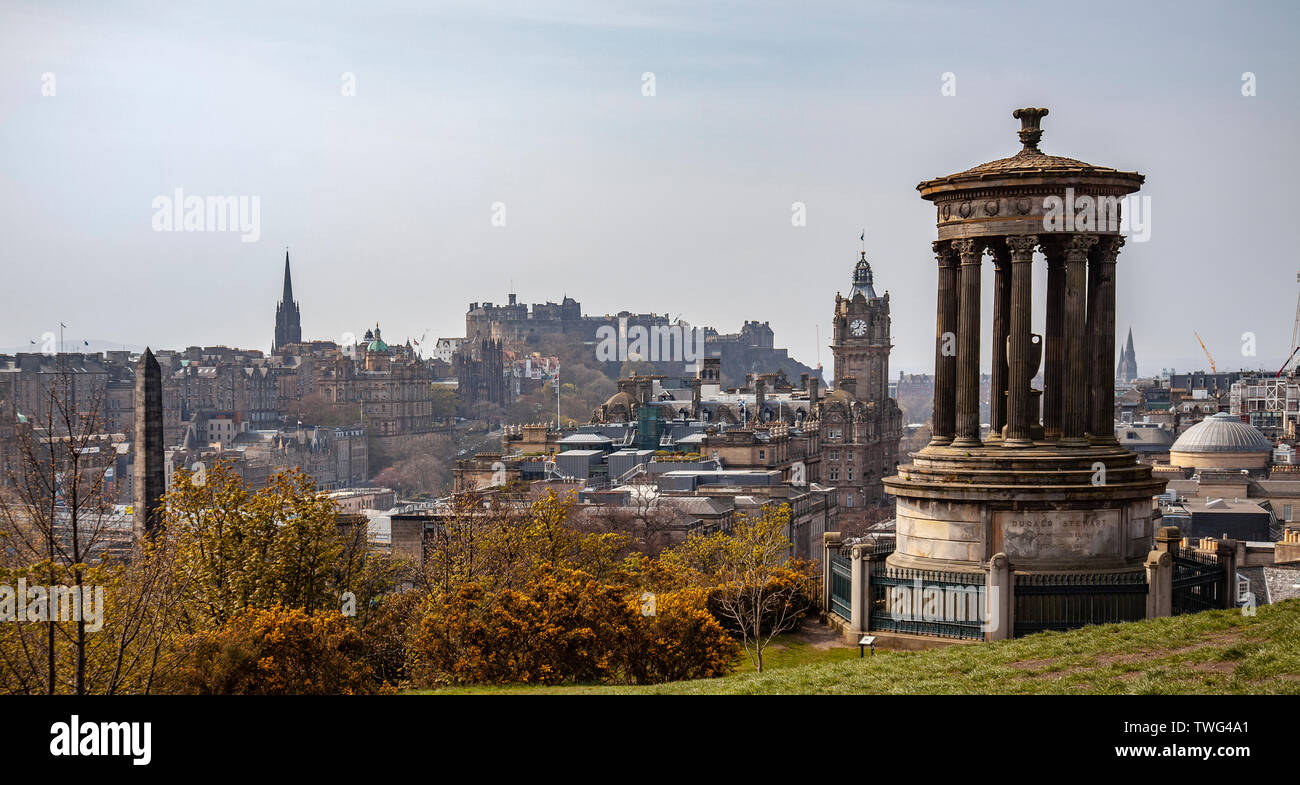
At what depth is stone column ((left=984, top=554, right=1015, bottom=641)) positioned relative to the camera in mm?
24688

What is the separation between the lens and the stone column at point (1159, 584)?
24891 millimetres

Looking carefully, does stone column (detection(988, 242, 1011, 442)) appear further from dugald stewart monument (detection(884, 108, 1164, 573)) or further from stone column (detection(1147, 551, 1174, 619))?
stone column (detection(1147, 551, 1174, 619))

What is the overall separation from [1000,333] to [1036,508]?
4.23m

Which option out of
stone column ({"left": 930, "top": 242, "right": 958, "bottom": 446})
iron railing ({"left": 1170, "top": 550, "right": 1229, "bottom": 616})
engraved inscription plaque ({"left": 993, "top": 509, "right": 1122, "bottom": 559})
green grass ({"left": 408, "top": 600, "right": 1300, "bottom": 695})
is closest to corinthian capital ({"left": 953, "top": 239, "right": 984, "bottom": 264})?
stone column ({"left": 930, "top": 242, "right": 958, "bottom": 446})

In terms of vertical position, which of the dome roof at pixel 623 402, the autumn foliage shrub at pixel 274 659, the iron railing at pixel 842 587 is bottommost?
the autumn foliage shrub at pixel 274 659

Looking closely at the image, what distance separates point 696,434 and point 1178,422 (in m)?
67.4

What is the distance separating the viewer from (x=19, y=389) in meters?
166

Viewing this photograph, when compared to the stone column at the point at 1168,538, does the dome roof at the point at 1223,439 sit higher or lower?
lower

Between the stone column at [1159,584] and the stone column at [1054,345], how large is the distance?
123 inches

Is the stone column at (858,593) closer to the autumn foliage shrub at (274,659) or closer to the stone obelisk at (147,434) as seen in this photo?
the autumn foliage shrub at (274,659)

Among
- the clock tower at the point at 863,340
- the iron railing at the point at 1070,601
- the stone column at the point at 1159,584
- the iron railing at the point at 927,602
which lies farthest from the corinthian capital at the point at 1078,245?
the clock tower at the point at 863,340

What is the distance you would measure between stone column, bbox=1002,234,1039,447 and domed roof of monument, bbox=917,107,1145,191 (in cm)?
121
